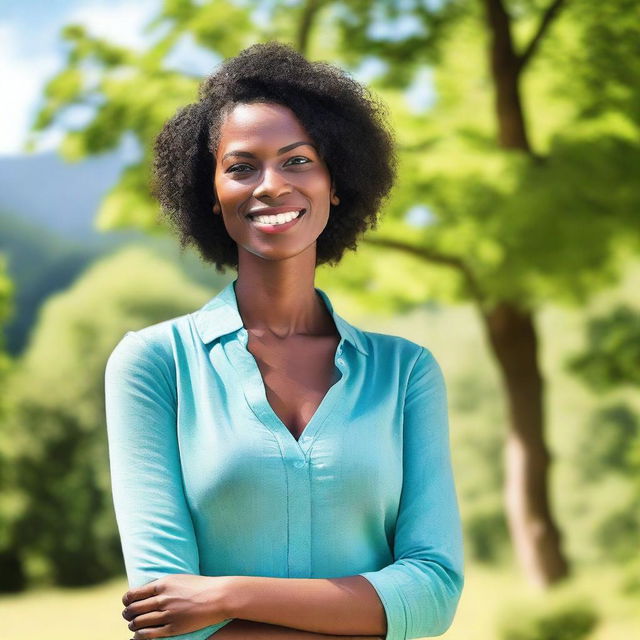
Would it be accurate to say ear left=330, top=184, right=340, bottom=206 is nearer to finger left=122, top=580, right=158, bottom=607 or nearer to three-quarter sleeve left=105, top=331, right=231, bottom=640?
three-quarter sleeve left=105, top=331, right=231, bottom=640

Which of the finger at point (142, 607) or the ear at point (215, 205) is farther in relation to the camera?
the ear at point (215, 205)

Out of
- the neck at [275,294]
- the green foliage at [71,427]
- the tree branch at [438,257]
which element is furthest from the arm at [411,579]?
the green foliage at [71,427]

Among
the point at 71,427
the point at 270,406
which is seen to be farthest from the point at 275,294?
the point at 71,427

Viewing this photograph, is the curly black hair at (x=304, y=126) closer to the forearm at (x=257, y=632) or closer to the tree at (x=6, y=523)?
the forearm at (x=257, y=632)

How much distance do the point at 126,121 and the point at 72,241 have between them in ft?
26.8

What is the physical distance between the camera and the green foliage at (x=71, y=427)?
1269cm

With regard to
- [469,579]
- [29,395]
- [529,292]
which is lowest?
[469,579]

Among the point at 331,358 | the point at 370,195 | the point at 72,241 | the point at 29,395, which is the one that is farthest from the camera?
the point at 72,241

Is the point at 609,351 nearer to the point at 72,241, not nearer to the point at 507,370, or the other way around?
the point at 507,370

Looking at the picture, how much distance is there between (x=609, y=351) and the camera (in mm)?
8539

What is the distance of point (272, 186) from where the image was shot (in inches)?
63.9

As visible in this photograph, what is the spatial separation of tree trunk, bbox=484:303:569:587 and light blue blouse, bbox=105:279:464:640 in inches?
299

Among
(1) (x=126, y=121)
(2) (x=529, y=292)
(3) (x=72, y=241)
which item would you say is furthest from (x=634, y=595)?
(3) (x=72, y=241)

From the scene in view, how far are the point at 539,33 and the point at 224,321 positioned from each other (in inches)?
313
